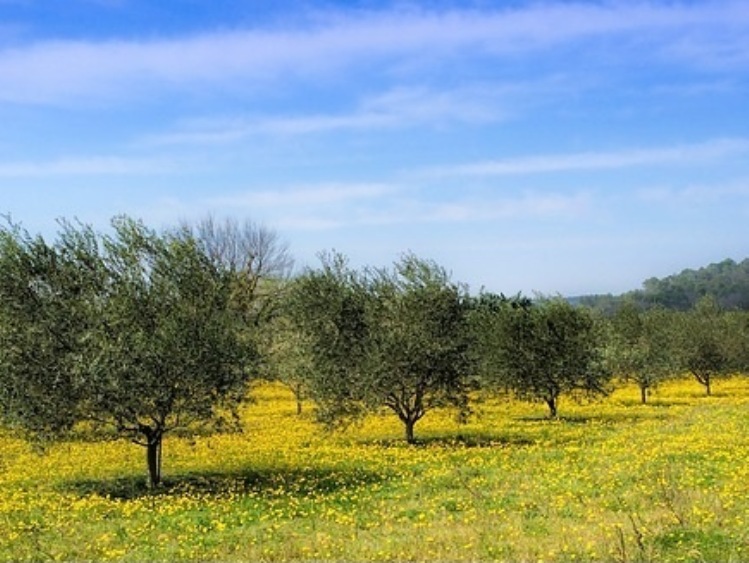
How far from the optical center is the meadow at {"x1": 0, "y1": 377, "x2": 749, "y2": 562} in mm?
15688

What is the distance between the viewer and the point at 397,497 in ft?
71.6

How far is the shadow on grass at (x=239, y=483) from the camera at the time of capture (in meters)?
24.2

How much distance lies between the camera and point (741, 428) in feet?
121

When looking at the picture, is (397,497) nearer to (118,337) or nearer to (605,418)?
(118,337)

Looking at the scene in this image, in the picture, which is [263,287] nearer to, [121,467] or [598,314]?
[598,314]

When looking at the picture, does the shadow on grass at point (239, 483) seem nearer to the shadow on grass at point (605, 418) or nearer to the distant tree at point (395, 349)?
the distant tree at point (395, 349)

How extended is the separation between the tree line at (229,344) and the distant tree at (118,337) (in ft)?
0.16

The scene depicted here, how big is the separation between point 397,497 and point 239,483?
6622 mm

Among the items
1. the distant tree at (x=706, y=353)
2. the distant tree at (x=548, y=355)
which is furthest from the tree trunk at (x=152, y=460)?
the distant tree at (x=706, y=353)

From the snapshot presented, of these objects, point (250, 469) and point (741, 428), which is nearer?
point (250, 469)

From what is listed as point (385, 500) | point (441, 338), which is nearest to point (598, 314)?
point (441, 338)

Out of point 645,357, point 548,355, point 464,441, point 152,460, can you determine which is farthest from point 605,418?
point 152,460

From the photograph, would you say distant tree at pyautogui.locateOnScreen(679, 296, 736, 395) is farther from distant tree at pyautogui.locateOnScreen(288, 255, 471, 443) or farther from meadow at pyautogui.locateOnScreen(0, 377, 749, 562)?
distant tree at pyautogui.locateOnScreen(288, 255, 471, 443)

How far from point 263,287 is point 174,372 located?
53.0 meters
